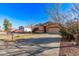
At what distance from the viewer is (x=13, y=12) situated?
161 inches

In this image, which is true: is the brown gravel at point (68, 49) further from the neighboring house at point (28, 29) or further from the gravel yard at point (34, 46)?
the neighboring house at point (28, 29)

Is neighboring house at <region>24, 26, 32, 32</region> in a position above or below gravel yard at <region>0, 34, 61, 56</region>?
above

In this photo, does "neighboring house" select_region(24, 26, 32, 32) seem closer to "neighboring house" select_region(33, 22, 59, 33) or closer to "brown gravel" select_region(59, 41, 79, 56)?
"neighboring house" select_region(33, 22, 59, 33)

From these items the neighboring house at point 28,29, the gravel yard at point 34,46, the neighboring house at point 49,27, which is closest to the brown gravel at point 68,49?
the gravel yard at point 34,46

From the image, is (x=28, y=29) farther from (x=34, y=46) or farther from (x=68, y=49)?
(x=68, y=49)

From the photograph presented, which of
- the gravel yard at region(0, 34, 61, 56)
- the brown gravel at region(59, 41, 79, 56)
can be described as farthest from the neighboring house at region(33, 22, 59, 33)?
the brown gravel at region(59, 41, 79, 56)

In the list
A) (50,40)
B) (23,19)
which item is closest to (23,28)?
(23,19)

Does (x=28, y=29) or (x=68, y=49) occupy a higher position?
(x=28, y=29)

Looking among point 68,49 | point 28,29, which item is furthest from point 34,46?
point 68,49

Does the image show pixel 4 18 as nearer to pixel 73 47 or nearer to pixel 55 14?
pixel 55 14

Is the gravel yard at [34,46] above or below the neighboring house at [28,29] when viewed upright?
below

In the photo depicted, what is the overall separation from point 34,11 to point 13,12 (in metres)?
0.27

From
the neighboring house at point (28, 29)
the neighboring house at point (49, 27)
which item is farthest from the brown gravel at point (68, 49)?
the neighboring house at point (28, 29)

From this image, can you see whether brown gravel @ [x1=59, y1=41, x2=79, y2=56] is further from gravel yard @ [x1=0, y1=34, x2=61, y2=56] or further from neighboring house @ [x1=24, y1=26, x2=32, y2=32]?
neighboring house @ [x1=24, y1=26, x2=32, y2=32]
